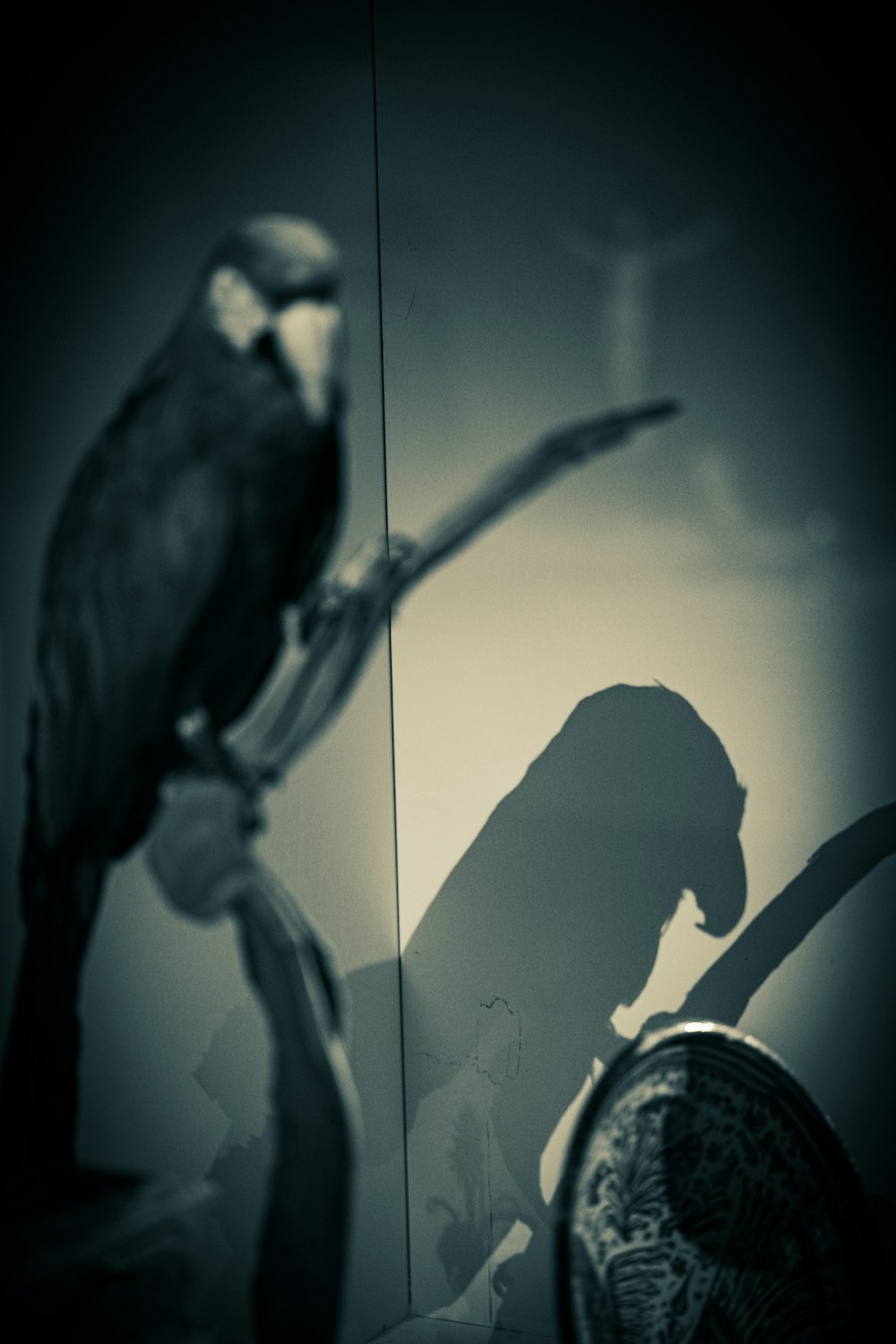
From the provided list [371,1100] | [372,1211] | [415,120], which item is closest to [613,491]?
[415,120]

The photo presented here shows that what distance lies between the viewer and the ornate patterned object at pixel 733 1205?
1.61 m

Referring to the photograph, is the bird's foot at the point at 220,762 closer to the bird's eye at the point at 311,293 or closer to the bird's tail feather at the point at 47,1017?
the bird's tail feather at the point at 47,1017

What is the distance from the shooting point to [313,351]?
1.36m

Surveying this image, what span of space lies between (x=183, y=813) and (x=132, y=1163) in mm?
541

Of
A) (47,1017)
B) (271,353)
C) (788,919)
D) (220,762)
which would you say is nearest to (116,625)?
(220,762)

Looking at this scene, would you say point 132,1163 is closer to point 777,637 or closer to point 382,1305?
point 382,1305

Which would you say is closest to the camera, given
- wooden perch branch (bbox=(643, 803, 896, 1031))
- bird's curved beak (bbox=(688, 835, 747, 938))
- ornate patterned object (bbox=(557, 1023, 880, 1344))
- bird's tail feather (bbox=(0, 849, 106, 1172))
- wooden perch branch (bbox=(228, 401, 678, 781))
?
wooden perch branch (bbox=(228, 401, 678, 781))

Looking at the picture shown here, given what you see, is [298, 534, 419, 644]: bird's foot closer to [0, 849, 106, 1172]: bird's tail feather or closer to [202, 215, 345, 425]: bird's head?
[202, 215, 345, 425]: bird's head

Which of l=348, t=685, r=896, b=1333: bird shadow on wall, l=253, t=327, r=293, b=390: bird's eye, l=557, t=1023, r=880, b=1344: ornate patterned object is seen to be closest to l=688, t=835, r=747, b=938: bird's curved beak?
l=348, t=685, r=896, b=1333: bird shadow on wall

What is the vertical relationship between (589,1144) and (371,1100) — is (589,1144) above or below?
above

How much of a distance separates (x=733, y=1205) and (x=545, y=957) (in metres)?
0.66

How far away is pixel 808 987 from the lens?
203cm

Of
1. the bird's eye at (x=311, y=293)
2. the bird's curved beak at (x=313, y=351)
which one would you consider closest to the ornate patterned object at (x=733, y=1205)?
the bird's curved beak at (x=313, y=351)

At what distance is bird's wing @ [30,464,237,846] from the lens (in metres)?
1.38
